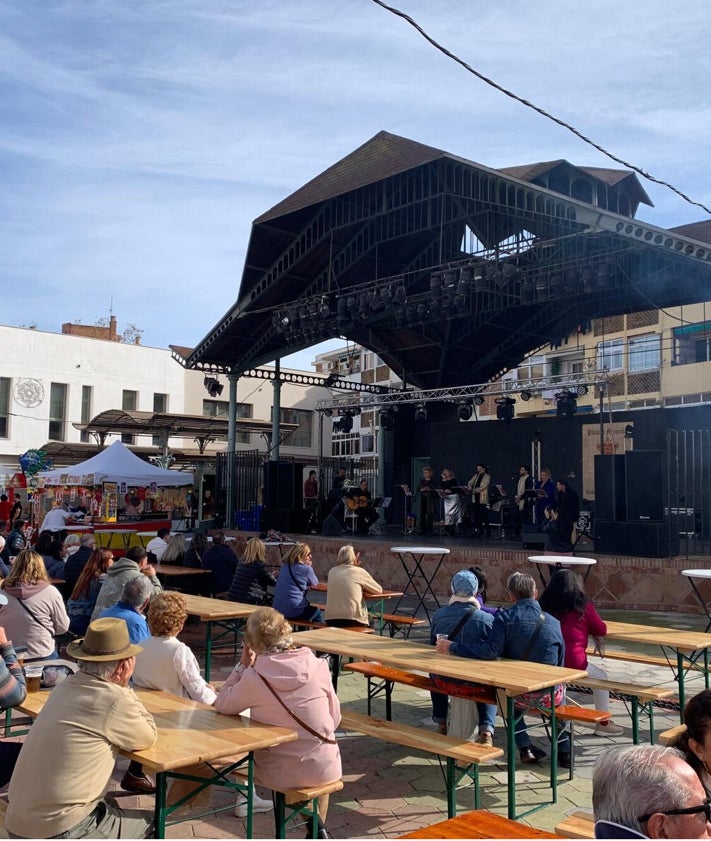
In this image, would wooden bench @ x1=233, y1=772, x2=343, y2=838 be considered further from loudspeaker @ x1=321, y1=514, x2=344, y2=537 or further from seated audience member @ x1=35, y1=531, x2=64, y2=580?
loudspeaker @ x1=321, y1=514, x2=344, y2=537

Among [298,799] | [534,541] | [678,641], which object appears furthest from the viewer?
[534,541]

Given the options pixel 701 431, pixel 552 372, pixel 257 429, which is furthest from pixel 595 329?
pixel 701 431

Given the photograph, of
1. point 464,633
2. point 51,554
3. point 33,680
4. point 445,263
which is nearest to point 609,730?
point 464,633

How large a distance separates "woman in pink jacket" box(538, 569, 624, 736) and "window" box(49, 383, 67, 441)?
2849 centimetres

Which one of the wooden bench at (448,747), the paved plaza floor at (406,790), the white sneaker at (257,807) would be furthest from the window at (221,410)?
the white sneaker at (257,807)

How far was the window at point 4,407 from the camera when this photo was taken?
29312 millimetres

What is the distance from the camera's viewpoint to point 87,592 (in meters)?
7.06

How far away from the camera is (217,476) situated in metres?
20.2

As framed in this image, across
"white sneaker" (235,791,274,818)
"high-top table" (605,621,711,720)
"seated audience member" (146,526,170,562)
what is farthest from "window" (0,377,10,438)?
"white sneaker" (235,791,274,818)

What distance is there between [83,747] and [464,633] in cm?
269

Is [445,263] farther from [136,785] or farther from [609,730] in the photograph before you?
[136,785]

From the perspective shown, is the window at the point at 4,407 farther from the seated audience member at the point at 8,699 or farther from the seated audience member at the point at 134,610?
the seated audience member at the point at 8,699

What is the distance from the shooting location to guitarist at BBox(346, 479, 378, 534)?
Result: 17625 mm

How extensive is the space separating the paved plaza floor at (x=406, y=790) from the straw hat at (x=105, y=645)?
152 centimetres
